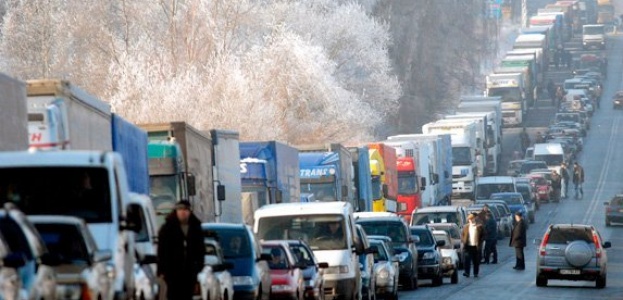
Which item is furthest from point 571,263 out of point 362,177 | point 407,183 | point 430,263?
point 407,183

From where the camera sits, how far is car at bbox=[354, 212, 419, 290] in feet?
115

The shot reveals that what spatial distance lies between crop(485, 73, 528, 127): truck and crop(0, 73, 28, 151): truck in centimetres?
8699

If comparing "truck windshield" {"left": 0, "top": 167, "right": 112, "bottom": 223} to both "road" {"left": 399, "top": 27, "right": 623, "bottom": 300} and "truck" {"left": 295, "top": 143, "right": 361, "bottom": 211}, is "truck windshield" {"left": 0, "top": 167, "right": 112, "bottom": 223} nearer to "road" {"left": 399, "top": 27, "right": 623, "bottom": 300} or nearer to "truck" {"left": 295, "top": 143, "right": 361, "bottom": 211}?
"road" {"left": 399, "top": 27, "right": 623, "bottom": 300}

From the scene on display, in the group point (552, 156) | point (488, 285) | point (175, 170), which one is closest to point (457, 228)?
point (488, 285)

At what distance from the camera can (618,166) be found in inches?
3871

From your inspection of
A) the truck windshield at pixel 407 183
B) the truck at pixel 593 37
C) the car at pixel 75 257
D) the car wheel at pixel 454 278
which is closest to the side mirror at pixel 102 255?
the car at pixel 75 257

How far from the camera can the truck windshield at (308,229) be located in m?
28.4

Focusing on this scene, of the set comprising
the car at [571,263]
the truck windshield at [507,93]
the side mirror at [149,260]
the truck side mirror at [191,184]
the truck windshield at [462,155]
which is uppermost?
the truck windshield at [507,93]

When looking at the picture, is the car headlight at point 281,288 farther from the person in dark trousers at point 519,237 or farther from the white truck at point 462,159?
the white truck at point 462,159

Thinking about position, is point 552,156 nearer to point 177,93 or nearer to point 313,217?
point 177,93

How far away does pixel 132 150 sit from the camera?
27047mm

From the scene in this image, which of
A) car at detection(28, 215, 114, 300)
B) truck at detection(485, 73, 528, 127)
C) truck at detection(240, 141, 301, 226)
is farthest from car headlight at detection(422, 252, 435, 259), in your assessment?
truck at detection(485, 73, 528, 127)

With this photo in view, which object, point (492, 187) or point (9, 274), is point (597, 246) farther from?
point (492, 187)

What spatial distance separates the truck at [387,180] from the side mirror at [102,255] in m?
35.4
